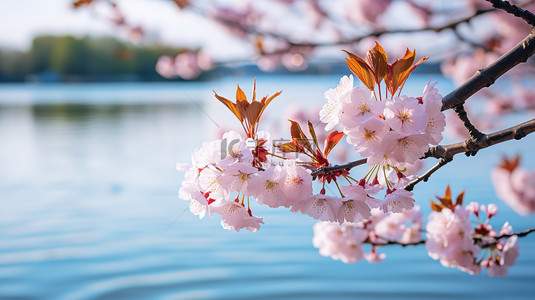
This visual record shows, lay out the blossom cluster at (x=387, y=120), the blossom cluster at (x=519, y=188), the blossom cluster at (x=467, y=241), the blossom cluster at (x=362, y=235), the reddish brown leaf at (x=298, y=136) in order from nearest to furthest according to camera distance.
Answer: the blossom cluster at (x=387, y=120)
the reddish brown leaf at (x=298, y=136)
the blossom cluster at (x=467, y=241)
the blossom cluster at (x=362, y=235)
the blossom cluster at (x=519, y=188)

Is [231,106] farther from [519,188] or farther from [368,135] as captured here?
[519,188]

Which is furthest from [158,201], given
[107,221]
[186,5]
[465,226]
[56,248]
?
[465,226]

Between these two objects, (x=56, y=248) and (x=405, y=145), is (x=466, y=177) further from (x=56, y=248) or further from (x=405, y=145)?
(x=405, y=145)

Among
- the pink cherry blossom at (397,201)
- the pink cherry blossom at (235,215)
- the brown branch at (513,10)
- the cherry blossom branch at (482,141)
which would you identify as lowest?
the pink cherry blossom at (235,215)

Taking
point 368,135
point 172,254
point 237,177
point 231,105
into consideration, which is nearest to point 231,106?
point 231,105

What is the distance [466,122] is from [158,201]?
450cm

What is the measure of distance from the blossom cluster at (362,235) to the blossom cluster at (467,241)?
287 millimetres

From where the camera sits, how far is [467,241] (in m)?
1.56

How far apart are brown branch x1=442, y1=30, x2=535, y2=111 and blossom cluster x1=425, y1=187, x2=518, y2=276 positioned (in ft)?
2.57

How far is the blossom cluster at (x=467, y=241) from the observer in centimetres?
155

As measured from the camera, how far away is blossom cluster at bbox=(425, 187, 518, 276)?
1.55 meters

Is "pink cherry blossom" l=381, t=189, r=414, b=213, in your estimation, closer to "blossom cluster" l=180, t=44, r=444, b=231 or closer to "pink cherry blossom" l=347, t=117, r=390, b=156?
"blossom cluster" l=180, t=44, r=444, b=231

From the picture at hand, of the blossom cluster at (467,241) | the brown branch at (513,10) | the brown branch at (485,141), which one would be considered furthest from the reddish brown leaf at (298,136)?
the blossom cluster at (467,241)

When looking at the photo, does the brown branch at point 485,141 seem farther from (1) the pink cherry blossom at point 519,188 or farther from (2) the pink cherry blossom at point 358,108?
(1) the pink cherry blossom at point 519,188
